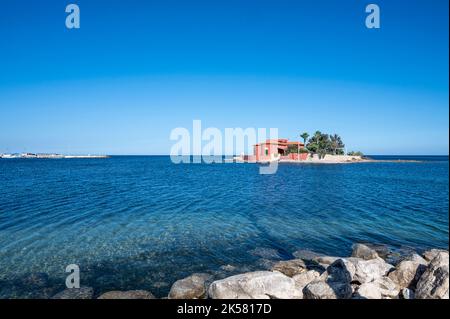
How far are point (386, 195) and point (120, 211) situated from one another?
33.4 meters

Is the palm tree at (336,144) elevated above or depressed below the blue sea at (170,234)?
above

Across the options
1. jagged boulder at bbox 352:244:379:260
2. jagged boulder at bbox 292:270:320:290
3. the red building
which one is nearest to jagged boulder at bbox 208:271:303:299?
jagged boulder at bbox 292:270:320:290

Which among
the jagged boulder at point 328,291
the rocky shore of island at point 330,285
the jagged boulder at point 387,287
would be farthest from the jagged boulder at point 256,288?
the jagged boulder at point 387,287

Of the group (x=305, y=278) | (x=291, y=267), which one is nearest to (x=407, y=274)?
(x=305, y=278)

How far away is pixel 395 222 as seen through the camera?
22.0 m

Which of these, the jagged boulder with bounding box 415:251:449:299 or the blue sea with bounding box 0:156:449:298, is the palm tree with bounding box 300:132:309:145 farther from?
the jagged boulder with bounding box 415:251:449:299

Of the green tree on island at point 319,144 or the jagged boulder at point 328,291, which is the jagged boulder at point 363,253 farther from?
the green tree on island at point 319,144

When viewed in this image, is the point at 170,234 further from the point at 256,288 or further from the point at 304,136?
the point at 304,136

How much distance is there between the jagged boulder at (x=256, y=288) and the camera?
31.0ft

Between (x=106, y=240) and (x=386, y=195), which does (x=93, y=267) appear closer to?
(x=106, y=240)

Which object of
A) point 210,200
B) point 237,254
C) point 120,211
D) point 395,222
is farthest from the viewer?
point 210,200

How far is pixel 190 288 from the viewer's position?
36.5 ft

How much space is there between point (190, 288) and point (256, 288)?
3.12 metres
